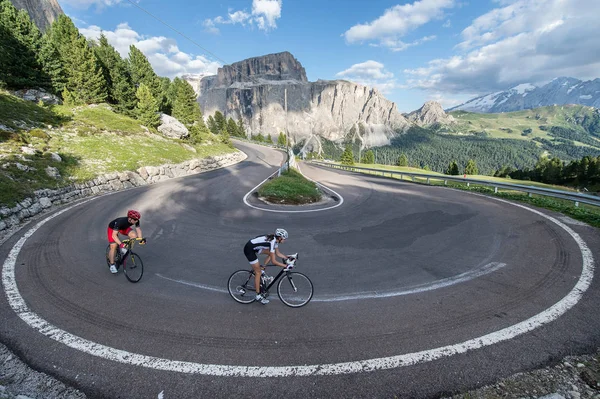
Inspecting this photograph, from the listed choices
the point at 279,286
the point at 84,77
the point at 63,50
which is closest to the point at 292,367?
the point at 279,286

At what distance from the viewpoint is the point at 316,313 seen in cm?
523

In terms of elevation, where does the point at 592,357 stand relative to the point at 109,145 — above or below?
below

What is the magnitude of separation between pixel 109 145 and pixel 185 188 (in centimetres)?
1035

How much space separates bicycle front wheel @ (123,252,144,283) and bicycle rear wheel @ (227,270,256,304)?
2.56m

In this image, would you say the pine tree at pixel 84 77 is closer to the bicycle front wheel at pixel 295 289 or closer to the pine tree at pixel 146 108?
the pine tree at pixel 146 108

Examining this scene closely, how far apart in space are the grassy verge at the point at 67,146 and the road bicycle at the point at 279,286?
10813 mm

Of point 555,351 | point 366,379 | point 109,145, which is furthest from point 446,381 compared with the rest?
point 109,145

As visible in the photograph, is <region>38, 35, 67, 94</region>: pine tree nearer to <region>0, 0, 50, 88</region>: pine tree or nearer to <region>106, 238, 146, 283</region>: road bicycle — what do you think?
<region>0, 0, 50, 88</region>: pine tree

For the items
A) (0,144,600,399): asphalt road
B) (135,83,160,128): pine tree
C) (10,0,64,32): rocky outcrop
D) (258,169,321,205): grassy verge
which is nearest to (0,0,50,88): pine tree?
(135,83,160,128): pine tree

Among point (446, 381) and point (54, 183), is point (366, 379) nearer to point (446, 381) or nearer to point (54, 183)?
point (446, 381)

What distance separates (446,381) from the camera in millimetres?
3598

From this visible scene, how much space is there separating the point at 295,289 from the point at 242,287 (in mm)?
1167

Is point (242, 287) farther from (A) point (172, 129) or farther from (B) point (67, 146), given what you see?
(A) point (172, 129)

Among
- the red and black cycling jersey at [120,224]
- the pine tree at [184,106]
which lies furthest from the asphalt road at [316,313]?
the pine tree at [184,106]
